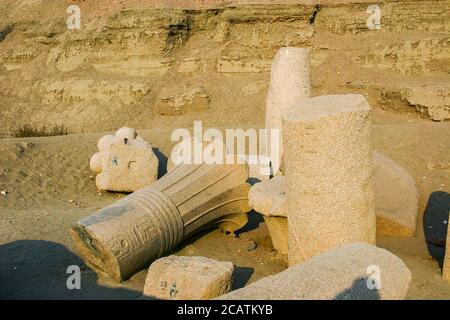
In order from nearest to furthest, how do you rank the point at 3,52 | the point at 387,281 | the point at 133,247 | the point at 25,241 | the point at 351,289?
the point at 351,289 → the point at 387,281 → the point at 133,247 → the point at 25,241 → the point at 3,52

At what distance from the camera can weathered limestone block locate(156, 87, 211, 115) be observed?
14320 mm

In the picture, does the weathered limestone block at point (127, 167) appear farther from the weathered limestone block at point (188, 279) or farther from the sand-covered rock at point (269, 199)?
the weathered limestone block at point (188, 279)

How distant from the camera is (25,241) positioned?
549 centimetres

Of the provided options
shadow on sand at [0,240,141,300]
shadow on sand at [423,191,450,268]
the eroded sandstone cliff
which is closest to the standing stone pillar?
shadow on sand at [423,191,450,268]

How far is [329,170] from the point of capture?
402 centimetres

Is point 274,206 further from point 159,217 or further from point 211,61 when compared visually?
point 211,61

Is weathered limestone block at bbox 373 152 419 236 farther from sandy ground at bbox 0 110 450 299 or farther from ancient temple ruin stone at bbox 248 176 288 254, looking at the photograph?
ancient temple ruin stone at bbox 248 176 288 254

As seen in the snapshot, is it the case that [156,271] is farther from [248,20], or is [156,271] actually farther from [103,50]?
[103,50]

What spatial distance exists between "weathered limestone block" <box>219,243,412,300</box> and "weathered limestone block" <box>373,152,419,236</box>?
263 centimetres

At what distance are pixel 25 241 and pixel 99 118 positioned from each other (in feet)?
32.5

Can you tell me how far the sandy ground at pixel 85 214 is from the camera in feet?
15.0

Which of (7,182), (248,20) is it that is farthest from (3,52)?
(7,182)

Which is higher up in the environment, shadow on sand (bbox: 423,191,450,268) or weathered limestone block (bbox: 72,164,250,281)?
weathered limestone block (bbox: 72,164,250,281)

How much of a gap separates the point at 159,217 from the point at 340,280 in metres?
2.61
